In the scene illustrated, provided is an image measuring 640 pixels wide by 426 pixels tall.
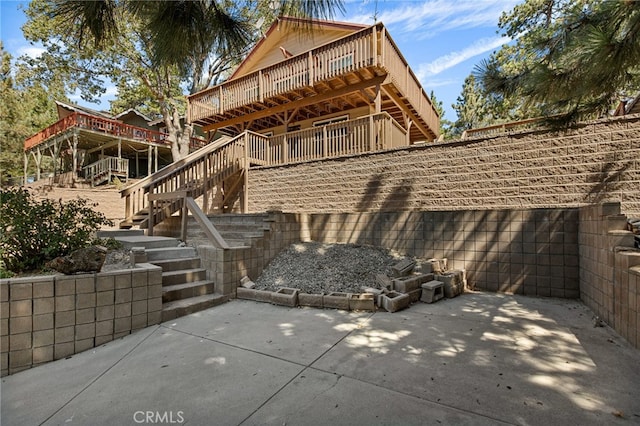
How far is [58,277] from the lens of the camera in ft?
9.30

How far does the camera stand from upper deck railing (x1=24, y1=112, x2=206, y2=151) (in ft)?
50.4

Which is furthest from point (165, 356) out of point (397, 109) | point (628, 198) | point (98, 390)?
point (397, 109)

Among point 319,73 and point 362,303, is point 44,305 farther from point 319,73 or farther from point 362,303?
point 319,73

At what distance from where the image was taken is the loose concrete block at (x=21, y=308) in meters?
2.60

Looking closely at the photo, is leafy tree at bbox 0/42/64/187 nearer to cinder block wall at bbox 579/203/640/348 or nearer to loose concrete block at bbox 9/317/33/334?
loose concrete block at bbox 9/317/33/334

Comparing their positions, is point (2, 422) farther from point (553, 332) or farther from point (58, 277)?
point (553, 332)

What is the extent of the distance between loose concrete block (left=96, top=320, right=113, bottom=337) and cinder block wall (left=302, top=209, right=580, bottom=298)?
435 centimetres

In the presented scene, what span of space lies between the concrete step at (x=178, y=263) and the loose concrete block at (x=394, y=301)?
3.11 m

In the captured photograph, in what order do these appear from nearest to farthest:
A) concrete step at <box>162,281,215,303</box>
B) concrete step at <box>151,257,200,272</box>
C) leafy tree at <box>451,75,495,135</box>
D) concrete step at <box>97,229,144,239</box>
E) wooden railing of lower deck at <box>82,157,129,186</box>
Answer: concrete step at <box>162,281,215,303</box> < concrete step at <box>151,257,200,272</box> < concrete step at <box>97,229,144,239</box> < wooden railing of lower deck at <box>82,157,129,186</box> < leafy tree at <box>451,75,495,135</box>

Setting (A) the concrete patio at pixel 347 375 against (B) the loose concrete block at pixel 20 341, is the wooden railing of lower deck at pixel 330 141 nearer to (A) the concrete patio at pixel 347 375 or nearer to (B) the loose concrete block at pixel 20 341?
(A) the concrete patio at pixel 347 375

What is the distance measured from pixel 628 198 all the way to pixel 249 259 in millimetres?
6065

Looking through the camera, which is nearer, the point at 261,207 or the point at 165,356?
the point at 165,356

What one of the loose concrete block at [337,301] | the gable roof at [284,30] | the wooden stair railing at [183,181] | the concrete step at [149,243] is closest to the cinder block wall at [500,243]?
the loose concrete block at [337,301]

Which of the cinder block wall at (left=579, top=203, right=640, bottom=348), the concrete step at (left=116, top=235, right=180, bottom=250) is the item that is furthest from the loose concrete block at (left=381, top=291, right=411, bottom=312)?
the concrete step at (left=116, top=235, right=180, bottom=250)
